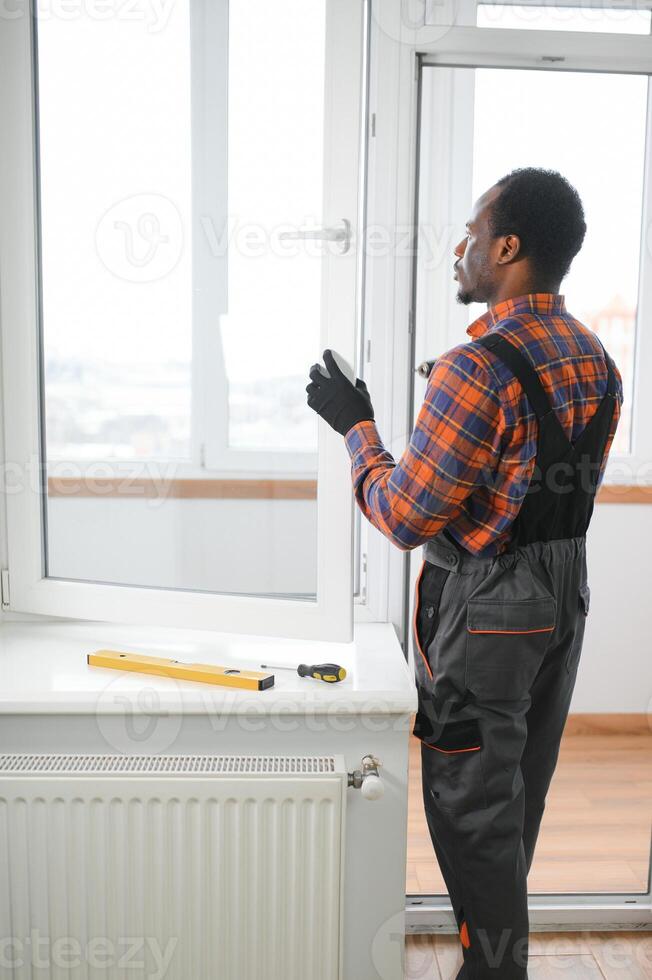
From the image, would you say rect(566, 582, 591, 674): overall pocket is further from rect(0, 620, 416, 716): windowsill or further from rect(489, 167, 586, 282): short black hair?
rect(489, 167, 586, 282): short black hair

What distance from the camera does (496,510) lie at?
1179 mm

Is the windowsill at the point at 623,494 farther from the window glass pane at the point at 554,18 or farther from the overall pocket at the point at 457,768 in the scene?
the overall pocket at the point at 457,768

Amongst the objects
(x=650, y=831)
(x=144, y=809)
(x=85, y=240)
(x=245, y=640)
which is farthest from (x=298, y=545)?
(x=650, y=831)

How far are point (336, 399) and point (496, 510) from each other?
304 mm

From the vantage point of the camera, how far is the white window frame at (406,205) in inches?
63.1

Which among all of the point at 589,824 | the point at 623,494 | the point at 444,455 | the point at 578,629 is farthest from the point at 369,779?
the point at 623,494

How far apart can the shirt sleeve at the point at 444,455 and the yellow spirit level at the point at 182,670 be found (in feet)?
1.20

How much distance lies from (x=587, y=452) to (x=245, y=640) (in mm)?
740

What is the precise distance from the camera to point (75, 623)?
1.69 meters

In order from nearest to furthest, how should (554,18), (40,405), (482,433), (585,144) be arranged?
1. (482,433)
2. (40,405)
3. (554,18)
4. (585,144)

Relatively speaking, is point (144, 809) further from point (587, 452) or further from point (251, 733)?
point (587, 452)

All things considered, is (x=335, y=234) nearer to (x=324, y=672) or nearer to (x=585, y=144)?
(x=324, y=672)

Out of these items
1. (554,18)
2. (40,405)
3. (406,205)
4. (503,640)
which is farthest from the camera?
(554,18)

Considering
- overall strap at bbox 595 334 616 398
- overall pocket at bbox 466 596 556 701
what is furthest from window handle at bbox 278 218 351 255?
overall pocket at bbox 466 596 556 701
